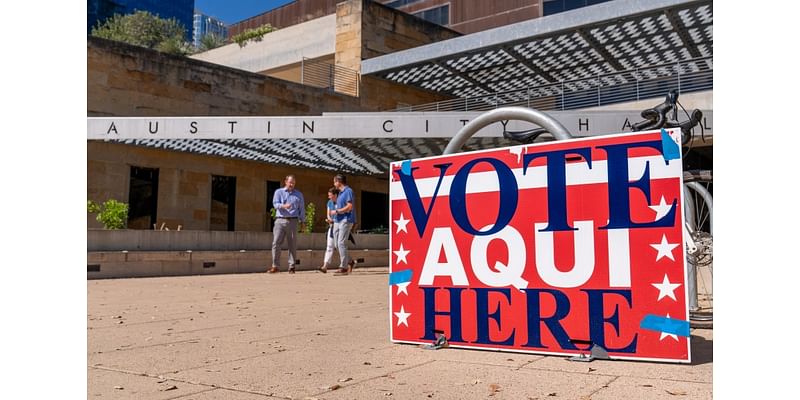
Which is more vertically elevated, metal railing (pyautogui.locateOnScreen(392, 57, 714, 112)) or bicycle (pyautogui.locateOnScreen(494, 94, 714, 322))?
metal railing (pyautogui.locateOnScreen(392, 57, 714, 112))

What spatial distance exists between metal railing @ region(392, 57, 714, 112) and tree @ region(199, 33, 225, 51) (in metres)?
21.8

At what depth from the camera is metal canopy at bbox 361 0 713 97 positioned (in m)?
21.1

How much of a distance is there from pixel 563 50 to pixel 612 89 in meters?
3.77

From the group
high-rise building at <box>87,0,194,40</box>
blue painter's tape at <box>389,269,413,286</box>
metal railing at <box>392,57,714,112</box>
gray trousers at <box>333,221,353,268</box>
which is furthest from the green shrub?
high-rise building at <box>87,0,194,40</box>

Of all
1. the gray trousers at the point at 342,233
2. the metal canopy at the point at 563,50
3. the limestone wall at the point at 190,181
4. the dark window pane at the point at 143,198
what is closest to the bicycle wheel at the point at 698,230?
the gray trousers at the point at 342,233

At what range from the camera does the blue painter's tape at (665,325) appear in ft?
11.1

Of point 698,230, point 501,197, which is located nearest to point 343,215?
point 698,230

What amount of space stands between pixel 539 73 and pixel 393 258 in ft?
82.8

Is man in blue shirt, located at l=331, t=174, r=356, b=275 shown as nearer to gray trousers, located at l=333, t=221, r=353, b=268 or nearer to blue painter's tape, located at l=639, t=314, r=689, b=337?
gray trousers, located at l=333, t=221, r=353, b=268

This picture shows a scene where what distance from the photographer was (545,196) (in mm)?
3818

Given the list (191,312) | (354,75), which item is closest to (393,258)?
(191,312)

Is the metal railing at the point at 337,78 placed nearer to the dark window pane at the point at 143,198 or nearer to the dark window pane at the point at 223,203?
the dark window pane at the point at 223,203

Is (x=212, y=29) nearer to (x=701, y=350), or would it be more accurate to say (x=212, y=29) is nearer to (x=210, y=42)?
(x=210, y=42)

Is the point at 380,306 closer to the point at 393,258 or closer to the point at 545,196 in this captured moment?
the point at 393,258
